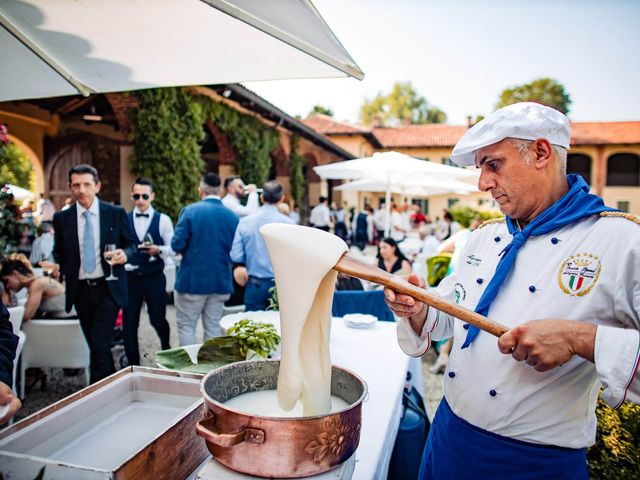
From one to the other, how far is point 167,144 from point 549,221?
7425 mm

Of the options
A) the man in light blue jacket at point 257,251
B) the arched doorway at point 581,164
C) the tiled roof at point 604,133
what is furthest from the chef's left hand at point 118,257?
the arched doorway at point 581,164

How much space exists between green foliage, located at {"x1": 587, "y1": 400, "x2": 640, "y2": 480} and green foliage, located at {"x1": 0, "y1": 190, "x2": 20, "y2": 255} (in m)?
4.60

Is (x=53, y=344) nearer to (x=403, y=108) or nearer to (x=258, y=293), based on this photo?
(x=258, y=293)

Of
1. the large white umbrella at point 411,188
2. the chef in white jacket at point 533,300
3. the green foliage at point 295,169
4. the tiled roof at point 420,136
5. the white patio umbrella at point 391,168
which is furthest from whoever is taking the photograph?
the tiled roof at point 420,136

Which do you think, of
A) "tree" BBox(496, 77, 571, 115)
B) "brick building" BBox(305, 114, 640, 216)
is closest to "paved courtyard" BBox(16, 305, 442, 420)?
"brick building" BBox(305, 114, 640, 216)

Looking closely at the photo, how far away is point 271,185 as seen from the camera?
4660 millimetres

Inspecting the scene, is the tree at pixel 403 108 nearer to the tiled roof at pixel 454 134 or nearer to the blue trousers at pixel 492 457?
the tiled roof at pixel 454 134

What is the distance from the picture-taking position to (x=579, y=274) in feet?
4.36

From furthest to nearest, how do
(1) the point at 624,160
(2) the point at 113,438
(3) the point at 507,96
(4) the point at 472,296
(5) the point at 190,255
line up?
(3) the point at 507,96 → (1) the point at 624,160 → (5) the point at 190,255 → (4) the point at 472,296 → (2) the point at 113,438

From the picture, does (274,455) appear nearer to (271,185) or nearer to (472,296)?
(472,296)

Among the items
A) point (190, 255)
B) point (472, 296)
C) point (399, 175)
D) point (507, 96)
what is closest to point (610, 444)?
point (472, 296)

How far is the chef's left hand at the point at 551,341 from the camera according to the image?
3.80 ft

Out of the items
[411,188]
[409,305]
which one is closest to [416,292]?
[409,305]

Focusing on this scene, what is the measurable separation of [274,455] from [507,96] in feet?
159
